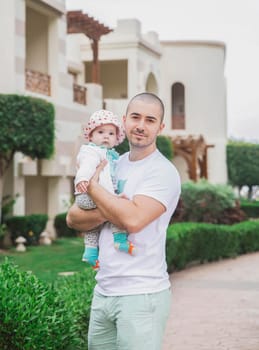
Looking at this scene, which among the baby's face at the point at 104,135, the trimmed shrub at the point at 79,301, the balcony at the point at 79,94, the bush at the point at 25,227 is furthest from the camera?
the balcony at the point at 79,94

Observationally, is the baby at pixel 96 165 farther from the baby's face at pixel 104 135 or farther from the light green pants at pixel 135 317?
the light green pants at pixel 135 317

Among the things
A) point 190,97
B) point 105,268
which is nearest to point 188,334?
point 105,268

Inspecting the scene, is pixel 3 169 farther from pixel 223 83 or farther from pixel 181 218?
pixel 223 83

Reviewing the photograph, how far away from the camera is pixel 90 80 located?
31.5m

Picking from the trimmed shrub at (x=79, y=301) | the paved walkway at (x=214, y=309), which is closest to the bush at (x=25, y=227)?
the paved walkway at (x=214, y=309)

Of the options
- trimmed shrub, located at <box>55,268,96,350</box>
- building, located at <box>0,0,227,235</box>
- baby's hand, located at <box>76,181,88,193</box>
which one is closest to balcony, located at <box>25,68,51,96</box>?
building, located at <box>0,0,227,235</box>

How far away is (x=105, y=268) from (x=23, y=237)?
49.0 ft

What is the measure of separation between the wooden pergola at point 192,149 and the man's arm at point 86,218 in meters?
28.4

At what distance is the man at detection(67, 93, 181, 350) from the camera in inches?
140

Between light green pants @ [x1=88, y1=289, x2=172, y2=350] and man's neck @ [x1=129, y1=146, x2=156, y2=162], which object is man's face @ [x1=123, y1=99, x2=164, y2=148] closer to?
man's neck @ [x1=129, y1=146, x2=156, y2=162]

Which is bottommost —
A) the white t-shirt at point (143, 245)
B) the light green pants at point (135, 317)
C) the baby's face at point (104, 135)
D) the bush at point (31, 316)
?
the bush at point (31, 316)

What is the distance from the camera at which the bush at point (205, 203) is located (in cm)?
2094

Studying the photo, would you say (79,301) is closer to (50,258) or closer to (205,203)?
(50,258)

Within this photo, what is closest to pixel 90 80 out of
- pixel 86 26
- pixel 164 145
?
pixel 164 145
